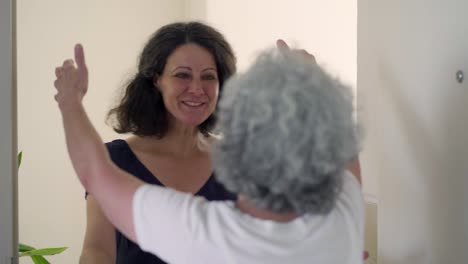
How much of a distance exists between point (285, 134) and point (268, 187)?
3.3 inches

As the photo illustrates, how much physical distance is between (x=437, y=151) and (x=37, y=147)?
2012 millimetres

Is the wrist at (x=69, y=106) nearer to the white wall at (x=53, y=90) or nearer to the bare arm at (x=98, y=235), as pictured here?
the bare arm at (x=98, y=235)

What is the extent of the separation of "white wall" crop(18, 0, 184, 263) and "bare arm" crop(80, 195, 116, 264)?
1304 mm

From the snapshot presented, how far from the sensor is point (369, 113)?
3.38 feet

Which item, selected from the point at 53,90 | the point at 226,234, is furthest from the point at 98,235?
the point at 53,90

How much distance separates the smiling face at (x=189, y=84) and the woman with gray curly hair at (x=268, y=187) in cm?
48

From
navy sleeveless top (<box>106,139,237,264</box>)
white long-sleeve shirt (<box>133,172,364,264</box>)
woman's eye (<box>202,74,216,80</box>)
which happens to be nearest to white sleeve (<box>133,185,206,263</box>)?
white long-sleeve shirt (<box>133,172,364,264</box>)

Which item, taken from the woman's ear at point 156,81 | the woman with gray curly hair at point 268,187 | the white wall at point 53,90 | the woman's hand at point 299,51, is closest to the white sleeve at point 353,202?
the woman with gray curly hair at point 268,187

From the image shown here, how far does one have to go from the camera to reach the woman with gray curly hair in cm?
50

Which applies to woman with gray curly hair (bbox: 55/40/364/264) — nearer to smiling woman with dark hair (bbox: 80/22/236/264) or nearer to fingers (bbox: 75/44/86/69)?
fingers (bbox: 75/44/86/69)

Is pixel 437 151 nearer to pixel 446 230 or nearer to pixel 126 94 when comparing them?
pixel 446 230

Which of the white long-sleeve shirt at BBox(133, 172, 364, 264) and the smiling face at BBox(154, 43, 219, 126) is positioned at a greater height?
the smiling face at BBox(154, 43, 219, 126)

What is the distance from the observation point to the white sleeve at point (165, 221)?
0.54 m

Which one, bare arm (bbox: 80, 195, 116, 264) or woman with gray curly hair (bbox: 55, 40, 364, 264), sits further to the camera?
bare arm (bbox: 80, 195, 116, 264)
